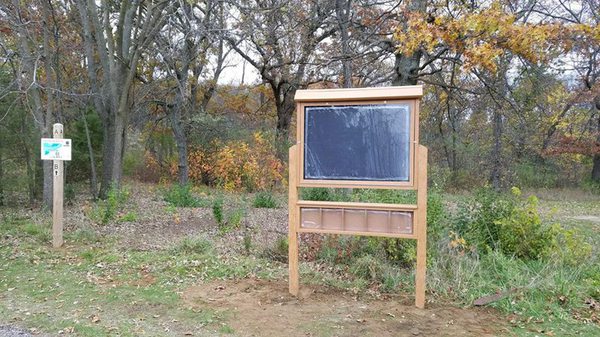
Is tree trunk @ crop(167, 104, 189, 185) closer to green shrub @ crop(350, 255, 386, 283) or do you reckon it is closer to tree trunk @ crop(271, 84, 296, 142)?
tree trunk @ crop(271, 84, 296, 142)

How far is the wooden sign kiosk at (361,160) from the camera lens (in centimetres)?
430

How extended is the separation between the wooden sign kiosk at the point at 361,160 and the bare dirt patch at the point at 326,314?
0.79ft

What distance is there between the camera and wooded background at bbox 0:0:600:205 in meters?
9.28

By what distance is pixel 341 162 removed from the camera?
4.51m

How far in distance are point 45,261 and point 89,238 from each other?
137 centimetres

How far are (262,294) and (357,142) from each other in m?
1.81

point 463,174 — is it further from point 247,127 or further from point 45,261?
point 45,261

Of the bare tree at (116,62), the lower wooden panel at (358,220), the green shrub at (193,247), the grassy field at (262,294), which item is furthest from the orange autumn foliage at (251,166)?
the lower wooden panel at (358,220)

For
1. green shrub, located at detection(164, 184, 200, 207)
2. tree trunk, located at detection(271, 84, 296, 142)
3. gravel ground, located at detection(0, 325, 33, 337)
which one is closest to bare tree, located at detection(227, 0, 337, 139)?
tree trunk, located at detection(271, 84, 296, 142)

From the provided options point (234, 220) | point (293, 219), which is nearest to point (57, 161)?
point (234, 220)

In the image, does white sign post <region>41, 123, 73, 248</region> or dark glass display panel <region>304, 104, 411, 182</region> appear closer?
dark glass display panel <region>304, 104, 411, 182</region>

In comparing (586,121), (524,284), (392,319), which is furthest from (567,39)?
(586,121)

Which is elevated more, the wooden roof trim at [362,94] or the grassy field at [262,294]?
the wooden roof trim at [362,94]

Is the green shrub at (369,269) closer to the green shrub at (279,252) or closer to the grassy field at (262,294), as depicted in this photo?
the grassy field at (262,294)
